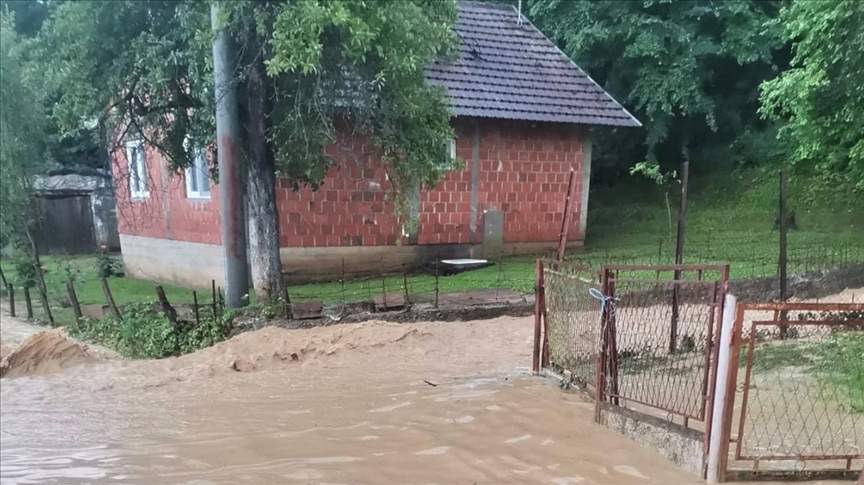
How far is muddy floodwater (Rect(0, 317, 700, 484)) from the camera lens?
188 inches

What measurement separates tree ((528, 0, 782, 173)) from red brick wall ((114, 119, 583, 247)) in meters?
4.22

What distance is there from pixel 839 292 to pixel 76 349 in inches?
471

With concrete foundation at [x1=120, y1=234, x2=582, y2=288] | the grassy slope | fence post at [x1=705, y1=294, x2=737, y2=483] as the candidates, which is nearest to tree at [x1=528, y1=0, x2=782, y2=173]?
the grassy slope

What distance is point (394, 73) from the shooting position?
340 inches

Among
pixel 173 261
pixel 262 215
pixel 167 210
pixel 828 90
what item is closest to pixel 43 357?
pixel 262 215

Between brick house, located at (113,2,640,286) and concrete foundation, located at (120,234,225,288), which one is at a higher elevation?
brick house, located at (113,2,640,286)

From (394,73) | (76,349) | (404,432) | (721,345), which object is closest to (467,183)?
(394,73)

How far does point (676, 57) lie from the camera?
1816cm

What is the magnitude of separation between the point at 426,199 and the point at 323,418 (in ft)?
29.6

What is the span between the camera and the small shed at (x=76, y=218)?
23.7 metres

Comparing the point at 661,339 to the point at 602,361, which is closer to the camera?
the point at 602,361

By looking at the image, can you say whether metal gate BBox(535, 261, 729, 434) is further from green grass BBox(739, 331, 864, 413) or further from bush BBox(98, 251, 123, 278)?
bush BBox(98, 251, 123, 278)

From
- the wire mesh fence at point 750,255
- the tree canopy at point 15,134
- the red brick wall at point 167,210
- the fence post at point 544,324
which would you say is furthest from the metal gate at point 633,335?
the tree canopy at point 15,134

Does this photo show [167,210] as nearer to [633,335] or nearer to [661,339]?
[633,335]
